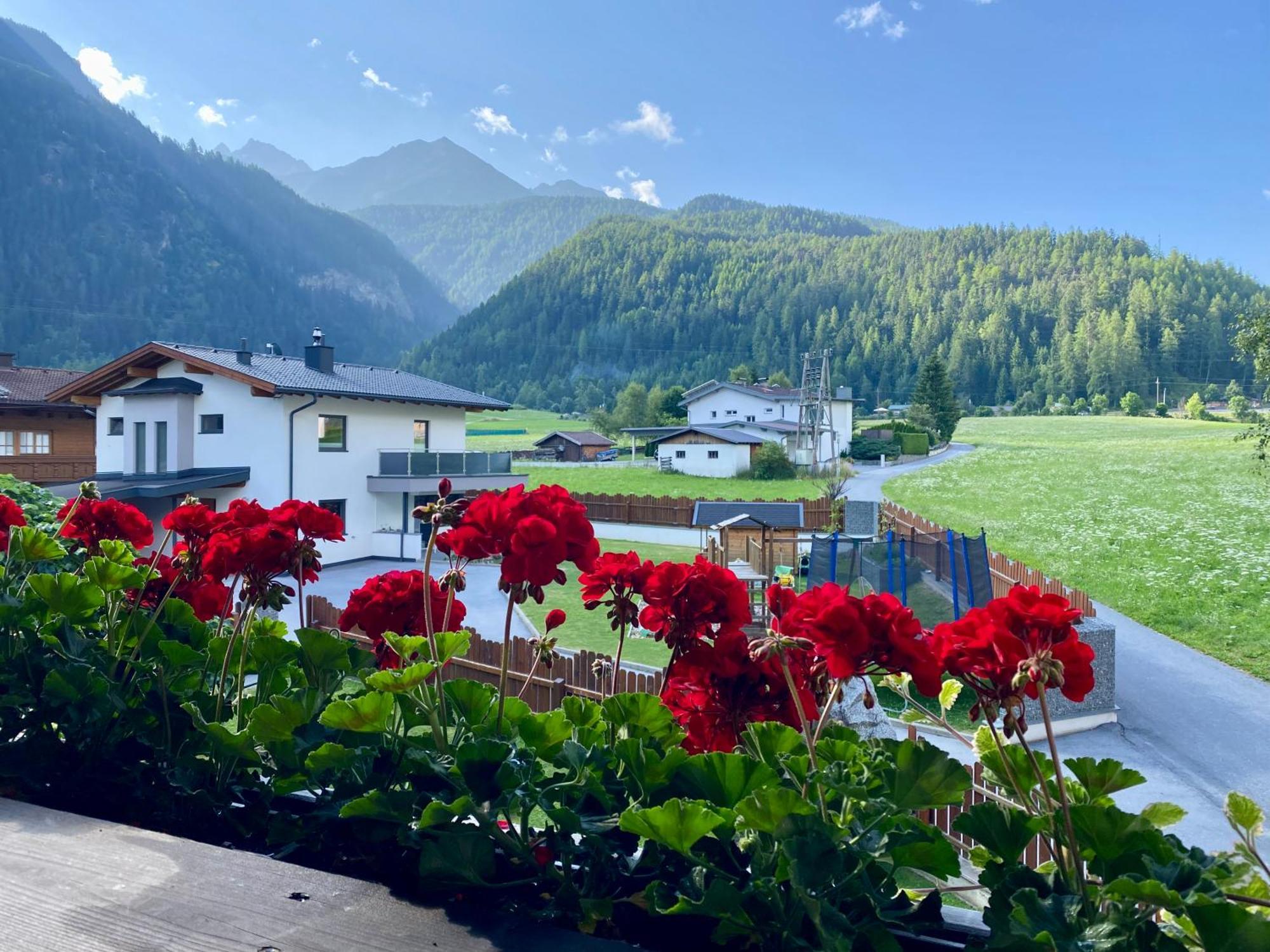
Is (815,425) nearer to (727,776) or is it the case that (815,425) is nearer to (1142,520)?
(1142,520)

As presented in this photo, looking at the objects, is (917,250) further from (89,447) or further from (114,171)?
(89,447)

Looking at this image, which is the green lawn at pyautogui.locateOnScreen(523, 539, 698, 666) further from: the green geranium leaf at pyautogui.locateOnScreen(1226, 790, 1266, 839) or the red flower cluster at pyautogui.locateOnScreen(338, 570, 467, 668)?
the green geranium leaf at pyautogui.locateOnScreen(1226, 790, 1266, 839)

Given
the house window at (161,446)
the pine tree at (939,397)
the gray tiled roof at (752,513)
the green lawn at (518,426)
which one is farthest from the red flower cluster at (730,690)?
the pine tree at (939,397)

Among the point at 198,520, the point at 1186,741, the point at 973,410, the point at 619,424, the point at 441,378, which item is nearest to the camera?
the point at 198,520

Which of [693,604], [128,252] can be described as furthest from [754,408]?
[128,252]

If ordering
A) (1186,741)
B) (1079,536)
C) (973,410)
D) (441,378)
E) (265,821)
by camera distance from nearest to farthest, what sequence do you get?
(265,821), (1186,741), (1079,536), (973,410), (441,378)

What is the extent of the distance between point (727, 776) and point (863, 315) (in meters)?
136

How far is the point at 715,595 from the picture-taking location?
135 cm

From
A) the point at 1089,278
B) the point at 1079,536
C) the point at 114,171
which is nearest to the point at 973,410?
the point at 1089,278

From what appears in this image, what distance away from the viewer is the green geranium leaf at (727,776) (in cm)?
98

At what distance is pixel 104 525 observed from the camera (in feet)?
7.34

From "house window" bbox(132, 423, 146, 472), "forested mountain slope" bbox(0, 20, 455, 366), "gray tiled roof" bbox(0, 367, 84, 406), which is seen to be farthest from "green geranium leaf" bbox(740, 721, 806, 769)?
"forested mountain slope" bbox(0, 20, 455, 366)

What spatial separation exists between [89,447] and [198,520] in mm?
35929

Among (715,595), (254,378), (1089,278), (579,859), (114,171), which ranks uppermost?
(114,171)
